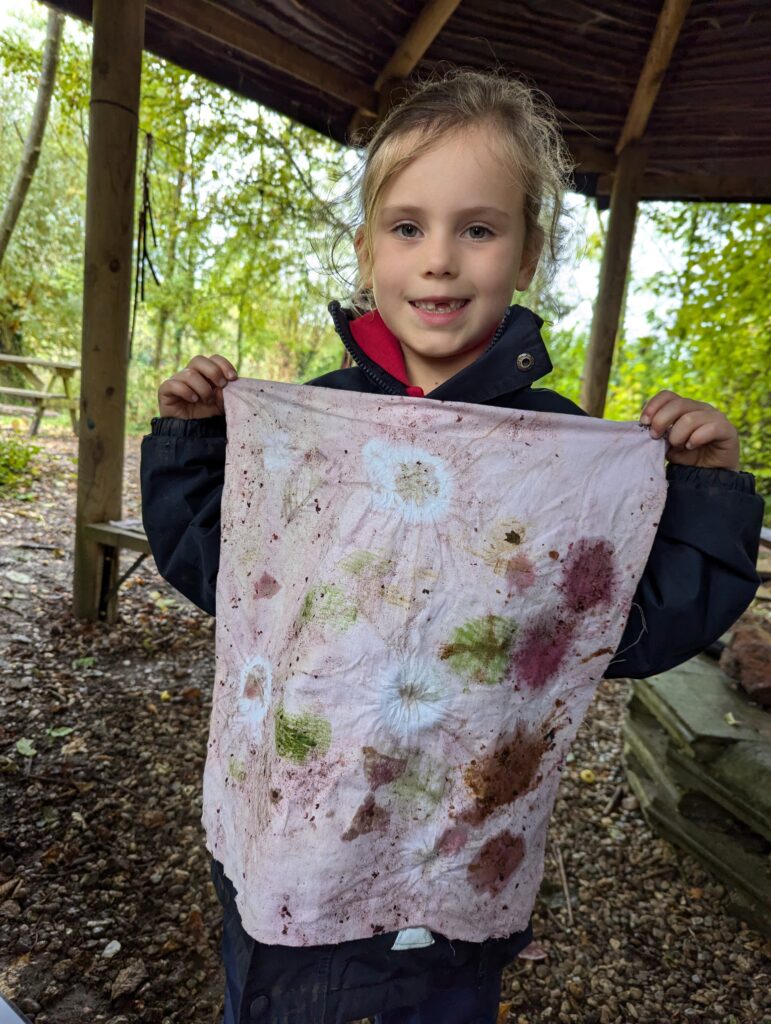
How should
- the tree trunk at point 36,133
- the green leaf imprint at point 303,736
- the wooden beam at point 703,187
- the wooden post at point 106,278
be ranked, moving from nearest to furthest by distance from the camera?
the green leaf imprint at point 303,736
the wooden post at point 106,278
the wooden beam at point 703,187
the tree trunk at point 36,133

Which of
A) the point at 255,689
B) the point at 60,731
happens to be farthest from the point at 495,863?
the point at 60,731

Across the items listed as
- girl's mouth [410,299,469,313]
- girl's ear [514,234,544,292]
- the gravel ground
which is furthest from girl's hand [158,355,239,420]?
the gravel ground

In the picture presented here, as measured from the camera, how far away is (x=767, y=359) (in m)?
5.42

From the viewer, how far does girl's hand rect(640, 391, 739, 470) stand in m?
1.04

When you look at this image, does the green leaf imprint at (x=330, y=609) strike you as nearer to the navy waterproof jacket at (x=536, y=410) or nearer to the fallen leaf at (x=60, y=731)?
the navy waterproof jacket at (x=536, y=410)

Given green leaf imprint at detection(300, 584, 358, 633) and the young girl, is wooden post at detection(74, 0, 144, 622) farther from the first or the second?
green leaf imprint at detection(300, 584, 358, 633)

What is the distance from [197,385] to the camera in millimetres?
1192

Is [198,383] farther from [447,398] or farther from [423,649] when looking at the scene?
[423,649]

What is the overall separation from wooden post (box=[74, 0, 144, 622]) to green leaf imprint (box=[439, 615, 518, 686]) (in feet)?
10.3

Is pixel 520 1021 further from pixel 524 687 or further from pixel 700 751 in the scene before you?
pixel 524 687

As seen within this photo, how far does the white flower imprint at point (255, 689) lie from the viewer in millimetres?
1100

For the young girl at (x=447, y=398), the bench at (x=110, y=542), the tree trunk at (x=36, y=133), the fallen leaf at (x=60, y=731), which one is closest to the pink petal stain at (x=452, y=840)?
the young girl at (x=447, y=398)

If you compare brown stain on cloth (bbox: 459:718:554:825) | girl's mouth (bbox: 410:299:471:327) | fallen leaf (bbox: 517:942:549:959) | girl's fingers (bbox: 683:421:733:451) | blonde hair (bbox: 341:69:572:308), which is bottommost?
fallen leaf (bbox: 517:942:549:959)

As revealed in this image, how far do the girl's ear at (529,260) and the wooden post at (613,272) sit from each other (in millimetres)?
3834
